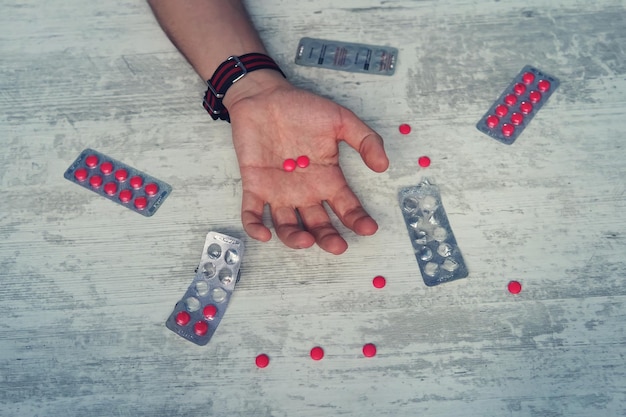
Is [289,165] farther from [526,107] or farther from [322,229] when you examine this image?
[526,107]

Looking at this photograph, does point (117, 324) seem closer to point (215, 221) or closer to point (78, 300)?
point (78, 300)

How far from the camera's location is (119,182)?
1.74 m

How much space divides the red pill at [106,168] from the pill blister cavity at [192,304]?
1.54ft

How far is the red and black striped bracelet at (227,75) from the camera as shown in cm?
175

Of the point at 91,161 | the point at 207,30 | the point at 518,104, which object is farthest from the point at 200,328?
the point at 518,104

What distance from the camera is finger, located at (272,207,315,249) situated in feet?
4.93

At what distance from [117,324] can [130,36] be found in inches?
38.2

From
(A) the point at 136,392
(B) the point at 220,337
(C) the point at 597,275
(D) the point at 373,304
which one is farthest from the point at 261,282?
(C) the point at 597,275

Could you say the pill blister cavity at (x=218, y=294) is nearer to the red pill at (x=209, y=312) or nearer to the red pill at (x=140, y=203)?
the red pill at (x=209, y=312)

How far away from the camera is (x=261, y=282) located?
5.19 feet

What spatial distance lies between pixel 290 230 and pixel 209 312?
0.29 meters

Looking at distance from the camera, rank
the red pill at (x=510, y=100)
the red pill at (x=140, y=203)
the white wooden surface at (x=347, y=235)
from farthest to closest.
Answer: the red pill at (x=510, y=100), the red pill at (x=140, y=203), the white wooden surface at (x=347, y=235)

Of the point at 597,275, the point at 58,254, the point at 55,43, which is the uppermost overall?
the point at 597,275

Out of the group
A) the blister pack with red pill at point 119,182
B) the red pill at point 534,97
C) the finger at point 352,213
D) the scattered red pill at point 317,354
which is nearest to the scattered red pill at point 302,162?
the finger at point 352,213
